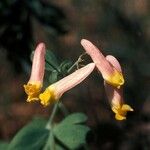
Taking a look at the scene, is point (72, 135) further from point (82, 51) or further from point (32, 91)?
point (82, 51)

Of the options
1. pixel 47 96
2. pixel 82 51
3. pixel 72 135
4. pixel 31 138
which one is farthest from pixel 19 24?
pixel 82 51

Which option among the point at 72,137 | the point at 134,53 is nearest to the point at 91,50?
the point at 72,137

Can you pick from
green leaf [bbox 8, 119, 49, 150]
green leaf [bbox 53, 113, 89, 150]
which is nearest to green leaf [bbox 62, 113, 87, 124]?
green leaf [bbox 53, 113, 89, 150]

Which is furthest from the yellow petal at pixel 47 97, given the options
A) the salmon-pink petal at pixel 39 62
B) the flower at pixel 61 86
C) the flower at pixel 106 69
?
the flower at pixel 106 69

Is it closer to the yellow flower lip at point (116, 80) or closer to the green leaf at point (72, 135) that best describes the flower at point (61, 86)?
the yellow flower lip at point (116, 80)

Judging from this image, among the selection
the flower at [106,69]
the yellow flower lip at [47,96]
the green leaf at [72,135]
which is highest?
the flower at [106,69]

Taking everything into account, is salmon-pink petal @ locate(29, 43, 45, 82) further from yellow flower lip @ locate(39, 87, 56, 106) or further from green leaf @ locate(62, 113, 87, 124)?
green leaf @ locate(62, 113, 87, 124)
